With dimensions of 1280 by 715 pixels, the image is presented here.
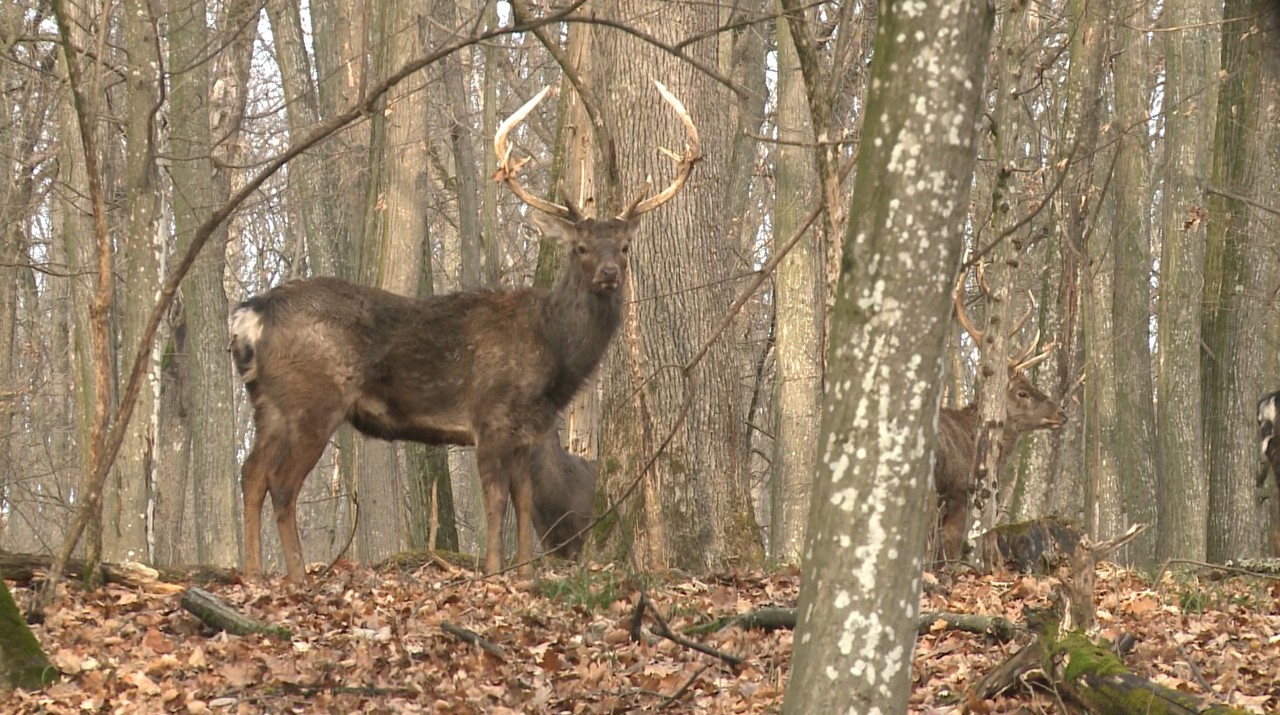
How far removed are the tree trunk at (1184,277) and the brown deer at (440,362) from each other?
6519mm

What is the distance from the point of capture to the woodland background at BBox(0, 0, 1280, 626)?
8938 millimetres

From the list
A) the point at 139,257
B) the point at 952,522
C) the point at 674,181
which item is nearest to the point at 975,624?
the point at 674,181

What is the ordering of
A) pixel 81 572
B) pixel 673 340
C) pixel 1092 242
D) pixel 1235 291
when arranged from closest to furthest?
pixel 81 572 < pixel 673 340 < pixel 1235 291 < pixel 1092 242

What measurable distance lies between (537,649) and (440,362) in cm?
474

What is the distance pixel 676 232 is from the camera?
10.9 m

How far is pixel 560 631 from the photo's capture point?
7.52m

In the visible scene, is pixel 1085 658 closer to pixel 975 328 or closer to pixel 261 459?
pixel 975 328

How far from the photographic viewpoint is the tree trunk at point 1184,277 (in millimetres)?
14648

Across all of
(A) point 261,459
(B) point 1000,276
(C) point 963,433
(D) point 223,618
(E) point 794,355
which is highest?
(E) point 794,355

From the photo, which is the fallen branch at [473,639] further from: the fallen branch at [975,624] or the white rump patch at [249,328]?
the white rump patch at [249,328]

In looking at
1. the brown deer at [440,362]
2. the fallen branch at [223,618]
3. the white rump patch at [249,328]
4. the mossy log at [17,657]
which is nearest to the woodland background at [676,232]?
the brown deer at [440,362]

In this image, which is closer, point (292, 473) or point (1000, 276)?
point (1000, 276)

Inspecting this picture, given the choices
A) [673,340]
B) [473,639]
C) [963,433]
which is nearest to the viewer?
[473,639]

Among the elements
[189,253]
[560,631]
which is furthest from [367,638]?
[189,253]
